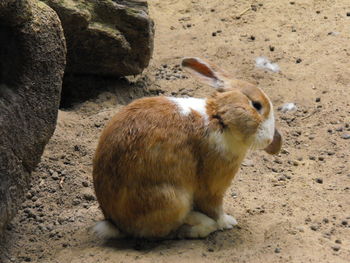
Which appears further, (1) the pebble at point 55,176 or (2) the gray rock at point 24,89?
(1) the pebble at point 55,176

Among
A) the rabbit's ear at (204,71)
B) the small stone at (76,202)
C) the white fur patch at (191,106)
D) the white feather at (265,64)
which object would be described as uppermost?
the rabbit's ear at (204,71)

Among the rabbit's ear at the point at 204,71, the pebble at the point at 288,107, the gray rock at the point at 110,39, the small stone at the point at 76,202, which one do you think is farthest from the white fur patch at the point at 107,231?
the pebble at the point at 288,107

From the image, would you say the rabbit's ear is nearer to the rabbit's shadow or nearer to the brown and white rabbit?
the brown and white rabbit

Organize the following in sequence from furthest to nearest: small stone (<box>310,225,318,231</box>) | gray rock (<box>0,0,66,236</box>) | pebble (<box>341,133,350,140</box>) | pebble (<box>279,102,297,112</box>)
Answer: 1. pebble (<box>279,102,297,112</box>)
2. pebble (<box>341,133,350,140</box>)
3. small stone (<box>310,225,318,231</box>)
4. gray rock (<box>0,0,66,236</box>)

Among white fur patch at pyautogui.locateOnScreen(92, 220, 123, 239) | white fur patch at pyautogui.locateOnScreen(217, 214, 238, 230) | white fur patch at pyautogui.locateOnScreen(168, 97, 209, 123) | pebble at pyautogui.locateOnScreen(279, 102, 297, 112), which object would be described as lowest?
white fur patch at pyautogui.locateOnScreen(92, 220, 123, 239)

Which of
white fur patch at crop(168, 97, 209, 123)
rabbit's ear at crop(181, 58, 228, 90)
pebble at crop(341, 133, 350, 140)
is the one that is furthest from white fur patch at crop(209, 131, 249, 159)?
pebble at crop(341, 133, 350, 140)

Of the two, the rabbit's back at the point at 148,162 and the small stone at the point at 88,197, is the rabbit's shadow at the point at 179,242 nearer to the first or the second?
the rabbit's back at the point at 148,162

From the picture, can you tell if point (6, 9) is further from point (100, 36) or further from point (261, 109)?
point (100, 36)
